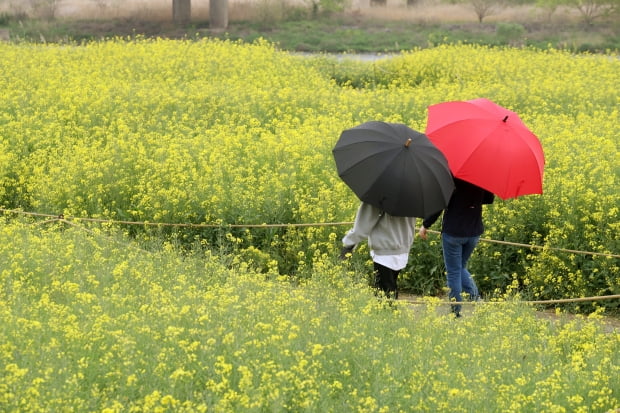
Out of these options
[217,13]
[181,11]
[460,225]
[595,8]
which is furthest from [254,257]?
[595,8]

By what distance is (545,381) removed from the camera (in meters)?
5.27

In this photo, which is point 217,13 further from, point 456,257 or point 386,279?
point 386,279

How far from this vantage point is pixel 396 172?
21.4ft

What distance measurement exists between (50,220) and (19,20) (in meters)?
27.7

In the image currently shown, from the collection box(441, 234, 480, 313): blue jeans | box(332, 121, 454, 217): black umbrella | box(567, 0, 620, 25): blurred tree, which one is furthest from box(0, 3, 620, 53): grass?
box(332, 121, 454, 217): black umbrella

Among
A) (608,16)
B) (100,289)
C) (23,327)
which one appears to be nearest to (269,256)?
(100,289)

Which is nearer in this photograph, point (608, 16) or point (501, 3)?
point (608, 16)

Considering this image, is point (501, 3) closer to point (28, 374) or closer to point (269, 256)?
point (269, 256)

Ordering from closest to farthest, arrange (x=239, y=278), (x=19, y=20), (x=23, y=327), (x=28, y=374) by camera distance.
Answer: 1. (x=28, y=374)
2. (x=23, y=327)
3. (x=239, y=278)
4. (x=19, y=20)

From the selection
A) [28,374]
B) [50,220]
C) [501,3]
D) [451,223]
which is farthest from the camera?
[501,3]

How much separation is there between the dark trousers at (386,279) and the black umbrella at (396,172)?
0.58 metres

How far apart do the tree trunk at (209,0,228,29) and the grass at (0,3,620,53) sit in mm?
314

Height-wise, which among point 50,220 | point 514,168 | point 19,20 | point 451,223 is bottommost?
point 19,20

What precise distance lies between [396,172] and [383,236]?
56 cm
